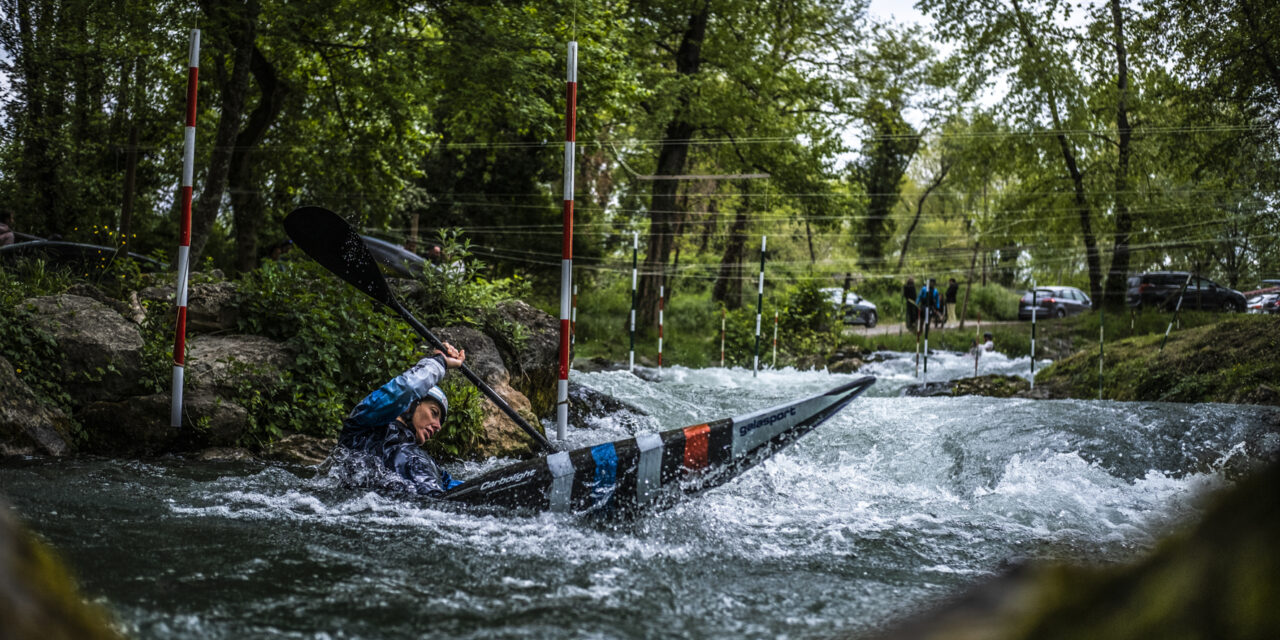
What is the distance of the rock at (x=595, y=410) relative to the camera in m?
8.19

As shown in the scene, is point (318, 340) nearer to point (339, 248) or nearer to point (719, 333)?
point (339, 248)

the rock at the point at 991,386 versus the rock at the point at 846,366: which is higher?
the rock at the point at 991,386

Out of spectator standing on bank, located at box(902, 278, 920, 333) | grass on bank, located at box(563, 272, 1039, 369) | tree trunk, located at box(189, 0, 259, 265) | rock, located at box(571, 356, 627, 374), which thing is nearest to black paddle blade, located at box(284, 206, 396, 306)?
tree trunk, located at box(189, 0, 259, 265)

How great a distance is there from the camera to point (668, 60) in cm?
1955

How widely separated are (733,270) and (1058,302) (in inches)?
399

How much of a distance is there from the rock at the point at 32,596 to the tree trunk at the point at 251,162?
12307 millimetres

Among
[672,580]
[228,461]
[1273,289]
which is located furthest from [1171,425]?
[1273,289]

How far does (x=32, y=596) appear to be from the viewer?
1.18 m

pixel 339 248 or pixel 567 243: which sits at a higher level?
pixel 567 243

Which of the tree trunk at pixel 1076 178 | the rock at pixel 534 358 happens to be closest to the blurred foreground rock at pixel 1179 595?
the rock at pixel 534 358

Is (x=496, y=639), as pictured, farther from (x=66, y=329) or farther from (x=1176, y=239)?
(x=1176, y=239)

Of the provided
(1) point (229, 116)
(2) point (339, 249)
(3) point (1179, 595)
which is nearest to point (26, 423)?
(2) point (339, 249)

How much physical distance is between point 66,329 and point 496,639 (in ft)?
14.9

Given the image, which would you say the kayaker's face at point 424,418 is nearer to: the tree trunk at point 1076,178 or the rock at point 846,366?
the rock at point 846,366
